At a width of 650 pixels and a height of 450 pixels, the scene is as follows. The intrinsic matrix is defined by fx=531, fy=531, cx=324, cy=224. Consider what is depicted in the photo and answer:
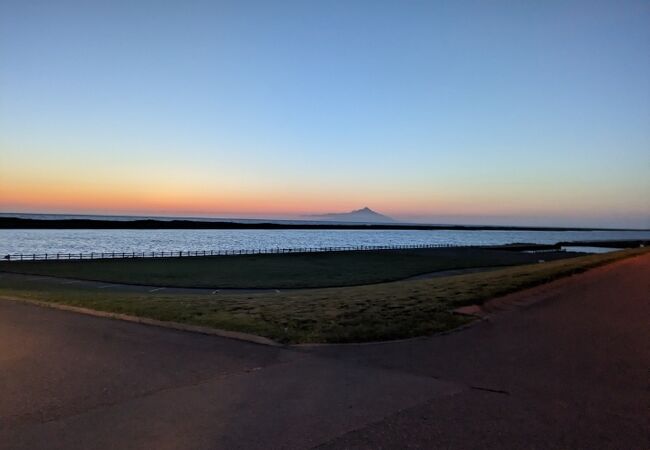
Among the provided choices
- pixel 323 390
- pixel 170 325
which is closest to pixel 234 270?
pixel 170 325

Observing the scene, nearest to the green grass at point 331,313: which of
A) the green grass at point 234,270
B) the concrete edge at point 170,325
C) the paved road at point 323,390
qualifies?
the concrete edge at point 170,325

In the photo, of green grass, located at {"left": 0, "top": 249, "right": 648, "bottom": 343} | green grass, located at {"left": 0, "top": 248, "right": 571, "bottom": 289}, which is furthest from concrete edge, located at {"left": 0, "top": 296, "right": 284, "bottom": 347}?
green grass, located at {"left": 0, "top": 248, "right": 571, "bottom": 289}

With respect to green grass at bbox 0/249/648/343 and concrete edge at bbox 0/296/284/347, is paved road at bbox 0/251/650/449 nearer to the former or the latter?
concrete edge at bbox 0/296/284/347

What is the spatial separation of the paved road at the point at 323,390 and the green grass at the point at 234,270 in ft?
77.9

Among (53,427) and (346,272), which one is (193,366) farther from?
(346,272)

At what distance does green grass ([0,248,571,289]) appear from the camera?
35.0 meters

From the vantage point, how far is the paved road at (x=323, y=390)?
4996 millimetres

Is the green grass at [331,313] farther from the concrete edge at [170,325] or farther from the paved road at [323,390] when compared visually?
the paved road at [323,390]

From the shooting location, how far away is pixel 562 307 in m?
13.5

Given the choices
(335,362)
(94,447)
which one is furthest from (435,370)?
(94,447)

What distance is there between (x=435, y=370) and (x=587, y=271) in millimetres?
19345

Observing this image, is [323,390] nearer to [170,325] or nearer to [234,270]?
[170,325]

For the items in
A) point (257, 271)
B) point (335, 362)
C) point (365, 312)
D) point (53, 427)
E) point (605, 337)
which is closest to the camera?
point (53, 427)

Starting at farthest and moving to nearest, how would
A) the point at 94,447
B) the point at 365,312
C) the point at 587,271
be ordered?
the point at 587,271 < the point at 365,312 < the point at 94,447
